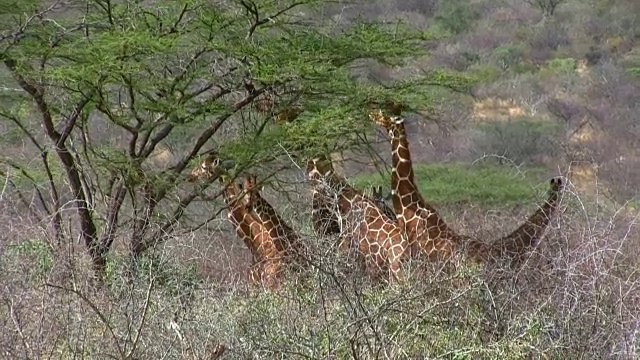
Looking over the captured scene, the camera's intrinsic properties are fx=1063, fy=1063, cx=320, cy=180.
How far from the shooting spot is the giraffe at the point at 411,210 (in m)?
7.23

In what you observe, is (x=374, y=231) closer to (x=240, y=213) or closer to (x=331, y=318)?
(x=240, y=213)

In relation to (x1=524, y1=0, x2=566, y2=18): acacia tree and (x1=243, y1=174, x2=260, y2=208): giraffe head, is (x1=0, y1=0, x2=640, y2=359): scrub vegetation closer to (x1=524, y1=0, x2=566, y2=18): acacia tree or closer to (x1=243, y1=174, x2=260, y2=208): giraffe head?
(x1=243, y1=174, x2=260, y2=208): giraffe head

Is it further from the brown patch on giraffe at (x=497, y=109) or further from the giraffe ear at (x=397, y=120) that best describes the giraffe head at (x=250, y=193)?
the brown patch on giraffe at (x=497, y=109)

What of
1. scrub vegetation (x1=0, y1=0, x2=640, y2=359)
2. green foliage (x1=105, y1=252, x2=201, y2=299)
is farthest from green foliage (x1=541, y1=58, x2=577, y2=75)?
green foliage (x1=105, y1=252, x2=201, y2=299)

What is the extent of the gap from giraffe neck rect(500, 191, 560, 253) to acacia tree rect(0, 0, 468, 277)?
1.12 m

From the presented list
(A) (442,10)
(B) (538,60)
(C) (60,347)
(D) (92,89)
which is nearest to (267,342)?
(C) (60,347)

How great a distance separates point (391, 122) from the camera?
25.7 ft

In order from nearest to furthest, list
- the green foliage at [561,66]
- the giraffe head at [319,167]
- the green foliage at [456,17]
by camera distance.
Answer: the giraffe head at [319,167]
the green foliage at [561,66]
the green foliage at [456,17]

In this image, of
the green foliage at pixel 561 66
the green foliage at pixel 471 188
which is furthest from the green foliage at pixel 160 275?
the green foliage at pixel 561 66

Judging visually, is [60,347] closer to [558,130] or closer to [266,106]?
[266,106]

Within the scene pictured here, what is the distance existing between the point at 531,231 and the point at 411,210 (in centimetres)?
85

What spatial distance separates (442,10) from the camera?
25.7 meters

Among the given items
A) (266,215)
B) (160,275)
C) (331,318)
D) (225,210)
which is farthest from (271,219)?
(331,318)

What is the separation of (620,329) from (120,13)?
15.3ft
